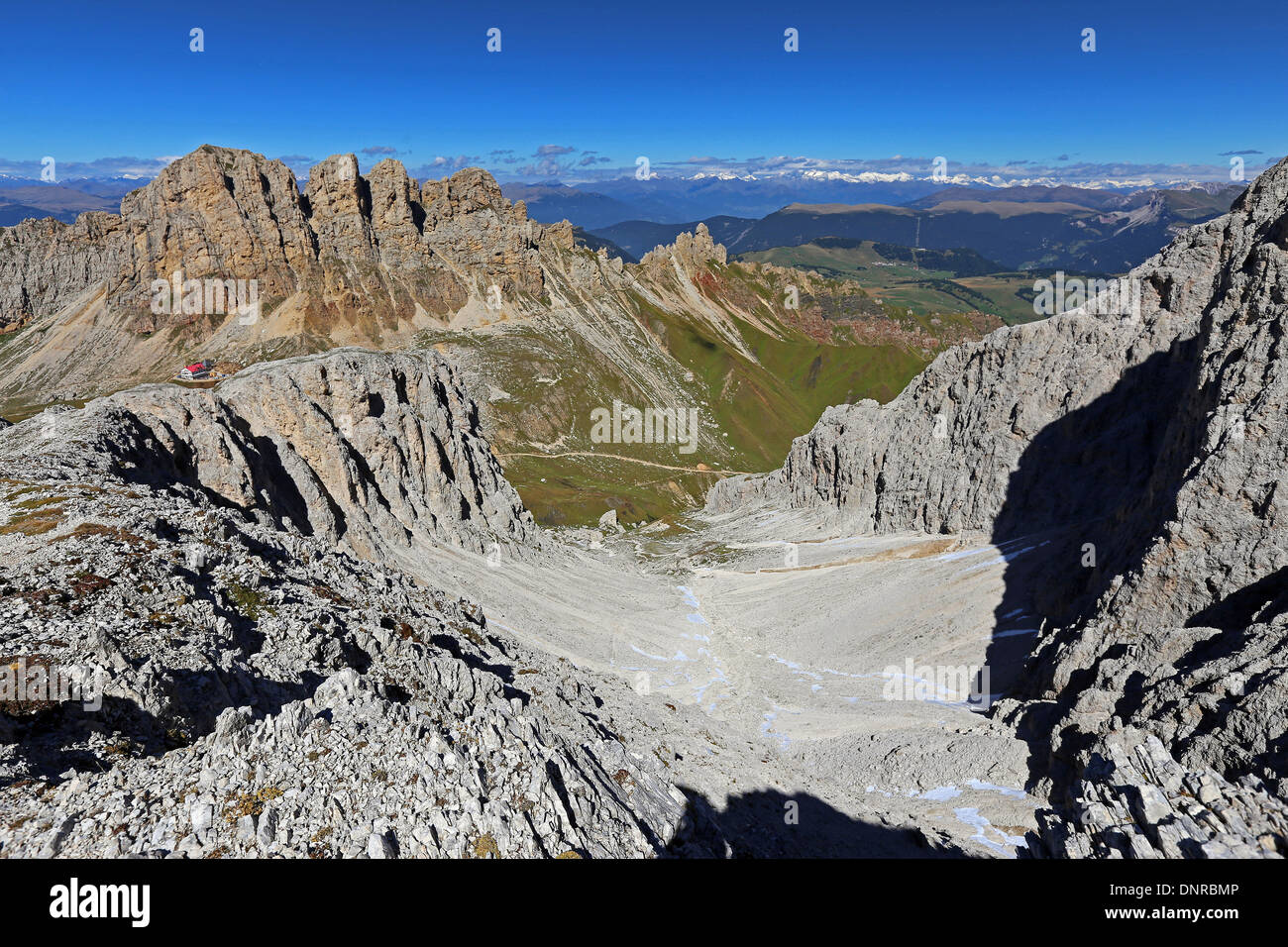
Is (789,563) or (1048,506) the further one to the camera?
(789,563)

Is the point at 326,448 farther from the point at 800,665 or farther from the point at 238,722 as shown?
the point at 800,665

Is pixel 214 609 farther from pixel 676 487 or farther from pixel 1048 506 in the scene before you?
pixel 676 487

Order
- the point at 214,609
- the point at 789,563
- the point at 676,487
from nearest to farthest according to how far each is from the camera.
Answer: the point at 214,609, the point at 789,563, the point at 676,487

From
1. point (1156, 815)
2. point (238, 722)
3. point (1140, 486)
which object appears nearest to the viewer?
point (238, 722)

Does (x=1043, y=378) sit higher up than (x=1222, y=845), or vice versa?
(x=1043, y=378)

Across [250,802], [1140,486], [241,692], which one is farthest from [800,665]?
[250,802]

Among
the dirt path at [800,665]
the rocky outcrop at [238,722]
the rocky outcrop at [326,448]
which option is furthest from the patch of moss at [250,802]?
the rocky outcrop at [326,448]
